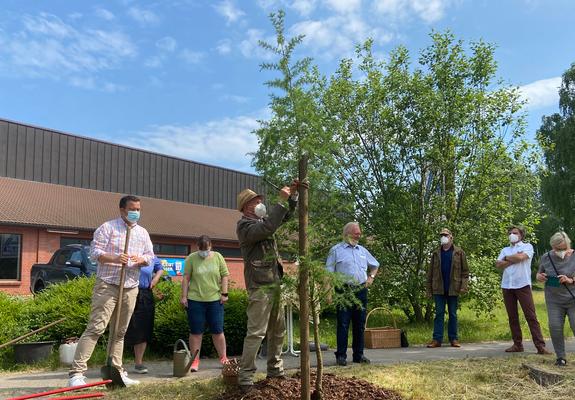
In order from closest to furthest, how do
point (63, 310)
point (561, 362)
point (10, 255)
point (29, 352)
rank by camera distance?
point (561, 362) < point (29, 352) < point (63, 310) < point (10, 255)

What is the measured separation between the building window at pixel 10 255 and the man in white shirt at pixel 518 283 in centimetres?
1936

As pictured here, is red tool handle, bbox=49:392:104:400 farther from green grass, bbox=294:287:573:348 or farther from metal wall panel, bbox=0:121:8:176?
metal wall panel, bbox=0:121:8:176

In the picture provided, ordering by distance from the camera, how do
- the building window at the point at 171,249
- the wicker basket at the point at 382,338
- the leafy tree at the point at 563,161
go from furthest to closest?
1. the leafy tree at the point at 563,161
2. the building window at the point at 171,249
3. the wicker basket at the point at 382,338

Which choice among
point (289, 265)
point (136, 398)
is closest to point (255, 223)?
point (289, 265)

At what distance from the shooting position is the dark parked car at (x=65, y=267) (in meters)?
16.0

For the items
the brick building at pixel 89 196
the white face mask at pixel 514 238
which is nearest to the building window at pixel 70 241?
the brick building at pixel 89 196

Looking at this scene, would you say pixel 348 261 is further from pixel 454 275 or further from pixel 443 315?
pixel 443 315

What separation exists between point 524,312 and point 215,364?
463cm

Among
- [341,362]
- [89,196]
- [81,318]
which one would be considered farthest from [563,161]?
[81,318]

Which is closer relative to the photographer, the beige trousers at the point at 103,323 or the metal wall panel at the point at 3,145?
the beige trousers at the point at 103,323

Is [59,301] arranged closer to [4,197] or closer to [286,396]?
[286,396]

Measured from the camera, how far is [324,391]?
4906 mm

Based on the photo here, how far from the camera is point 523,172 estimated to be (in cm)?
1160

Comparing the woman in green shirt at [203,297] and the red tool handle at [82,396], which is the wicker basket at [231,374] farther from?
the woman in green shirt at [203,297]
